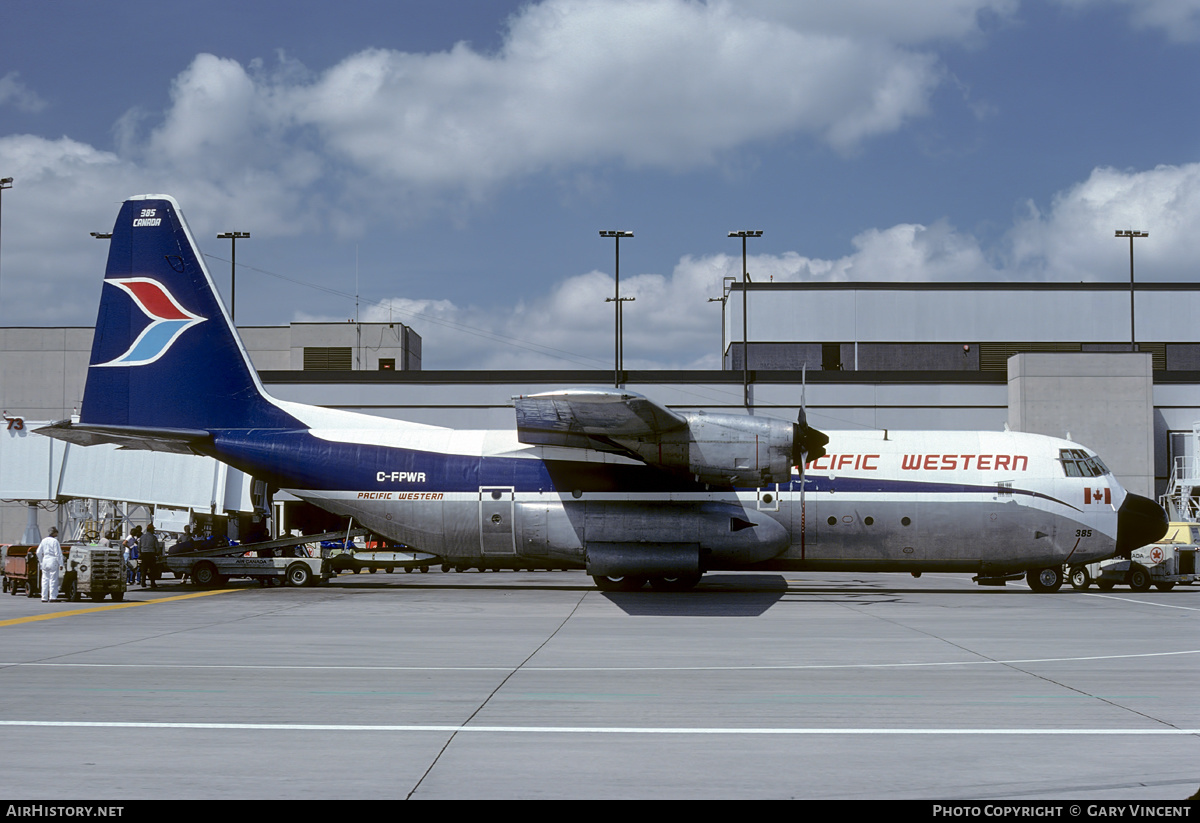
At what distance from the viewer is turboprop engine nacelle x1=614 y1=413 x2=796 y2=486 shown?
23078mm

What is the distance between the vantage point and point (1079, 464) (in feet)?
86.5

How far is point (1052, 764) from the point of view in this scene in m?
8.12

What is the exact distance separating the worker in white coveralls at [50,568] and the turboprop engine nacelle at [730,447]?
45.3 ft

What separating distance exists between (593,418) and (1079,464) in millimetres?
12798

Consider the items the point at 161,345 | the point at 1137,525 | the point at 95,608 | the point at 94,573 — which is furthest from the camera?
the point at 161,345

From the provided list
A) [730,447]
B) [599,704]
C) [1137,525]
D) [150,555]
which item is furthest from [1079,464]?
[150,555]

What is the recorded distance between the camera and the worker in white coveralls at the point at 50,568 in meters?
23.9

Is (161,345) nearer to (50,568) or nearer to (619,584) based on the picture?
(50,568)

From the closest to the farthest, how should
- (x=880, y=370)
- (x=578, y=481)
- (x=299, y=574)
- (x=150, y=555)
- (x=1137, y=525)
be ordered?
1. (x=1137, y=525)
2. (x=578, y=481)
3. (x=150, y=555)
4. (x=299, y=574)
5. (x=880, y=370)

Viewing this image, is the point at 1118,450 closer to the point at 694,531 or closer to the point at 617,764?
the point at 694,531

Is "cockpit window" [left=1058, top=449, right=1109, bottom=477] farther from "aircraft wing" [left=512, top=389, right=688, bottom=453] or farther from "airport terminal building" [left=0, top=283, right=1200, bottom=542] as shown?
"airport terminal building" [left=0, top=283, right=1200, bottom=542]

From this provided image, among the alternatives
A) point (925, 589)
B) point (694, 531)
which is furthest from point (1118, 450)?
point (694, 531)
